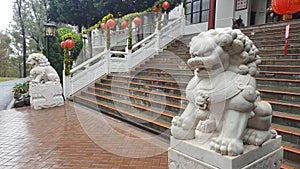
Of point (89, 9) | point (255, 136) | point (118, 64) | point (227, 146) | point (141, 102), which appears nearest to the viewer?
point (227, 146)

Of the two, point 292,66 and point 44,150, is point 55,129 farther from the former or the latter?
point 292,66

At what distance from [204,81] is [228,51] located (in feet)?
0.95

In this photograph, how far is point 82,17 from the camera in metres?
14.8

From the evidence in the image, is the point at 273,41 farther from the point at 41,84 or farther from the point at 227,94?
the point at 41,84

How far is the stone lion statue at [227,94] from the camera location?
59.4 inches

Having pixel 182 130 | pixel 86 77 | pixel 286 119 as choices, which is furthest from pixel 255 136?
pixel 86 77

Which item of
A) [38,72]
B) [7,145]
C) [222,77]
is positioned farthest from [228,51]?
[38,72]

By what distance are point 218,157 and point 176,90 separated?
354 centimetres

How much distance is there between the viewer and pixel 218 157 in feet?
4.79

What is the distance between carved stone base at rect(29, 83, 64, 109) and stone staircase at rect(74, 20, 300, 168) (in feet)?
2.78

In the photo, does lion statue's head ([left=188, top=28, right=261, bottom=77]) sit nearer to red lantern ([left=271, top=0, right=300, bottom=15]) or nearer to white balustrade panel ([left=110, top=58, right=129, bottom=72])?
red lantern ([left=271, top=0, right=300, bottom=15])

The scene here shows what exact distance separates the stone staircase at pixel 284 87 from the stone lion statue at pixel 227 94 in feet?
4.12

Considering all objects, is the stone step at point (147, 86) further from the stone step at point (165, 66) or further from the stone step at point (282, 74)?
the stone step at point (282, 74)

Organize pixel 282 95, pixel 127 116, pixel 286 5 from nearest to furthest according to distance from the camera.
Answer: pixel 282 95 → pixel 286 5 → pixel 127 116
